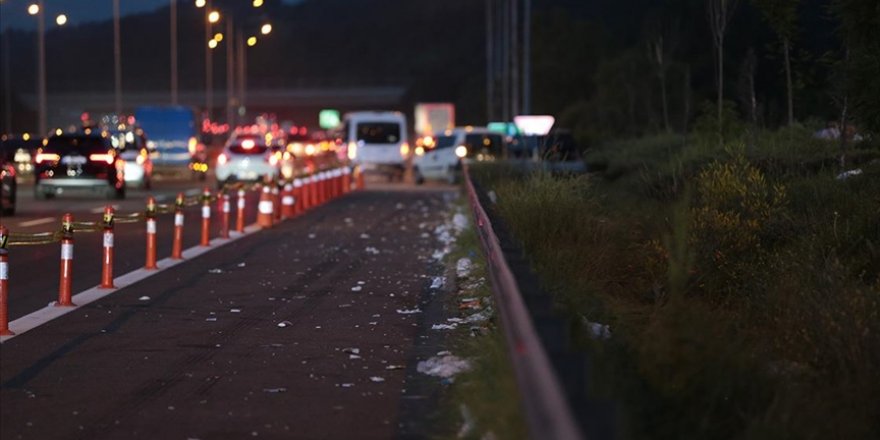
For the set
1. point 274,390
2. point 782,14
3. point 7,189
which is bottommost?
point 274,390

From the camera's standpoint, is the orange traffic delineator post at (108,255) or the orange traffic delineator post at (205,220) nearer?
the orange traffic delineator post at (108,255)

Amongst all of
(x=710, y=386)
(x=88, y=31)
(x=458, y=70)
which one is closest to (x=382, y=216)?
(x=710, y=386)

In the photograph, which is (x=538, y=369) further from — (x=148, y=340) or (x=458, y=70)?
(x=458, y=70)

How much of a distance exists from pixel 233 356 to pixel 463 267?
7.63 m

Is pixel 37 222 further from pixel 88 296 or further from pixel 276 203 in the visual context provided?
pixel 88 296

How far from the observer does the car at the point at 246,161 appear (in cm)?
4575

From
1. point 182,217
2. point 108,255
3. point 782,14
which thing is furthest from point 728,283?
point 782,14

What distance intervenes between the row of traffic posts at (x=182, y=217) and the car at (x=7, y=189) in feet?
7.81

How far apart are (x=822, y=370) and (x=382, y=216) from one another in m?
22.8

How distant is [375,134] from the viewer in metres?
58.6

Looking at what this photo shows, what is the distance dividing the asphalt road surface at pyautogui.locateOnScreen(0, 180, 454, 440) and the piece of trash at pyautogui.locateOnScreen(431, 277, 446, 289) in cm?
11

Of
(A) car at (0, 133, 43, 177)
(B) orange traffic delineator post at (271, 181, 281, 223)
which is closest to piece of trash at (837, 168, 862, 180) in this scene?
(B) orange traffic delineator post at (271, 181, 281, 223)

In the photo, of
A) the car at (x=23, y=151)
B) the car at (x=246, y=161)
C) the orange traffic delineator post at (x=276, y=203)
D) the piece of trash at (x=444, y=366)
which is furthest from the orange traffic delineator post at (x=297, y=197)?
the car at (x=23, y=151)

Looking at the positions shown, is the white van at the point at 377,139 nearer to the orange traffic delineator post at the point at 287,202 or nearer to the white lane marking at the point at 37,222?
the orange traffic delineator post at the point at 287,202
